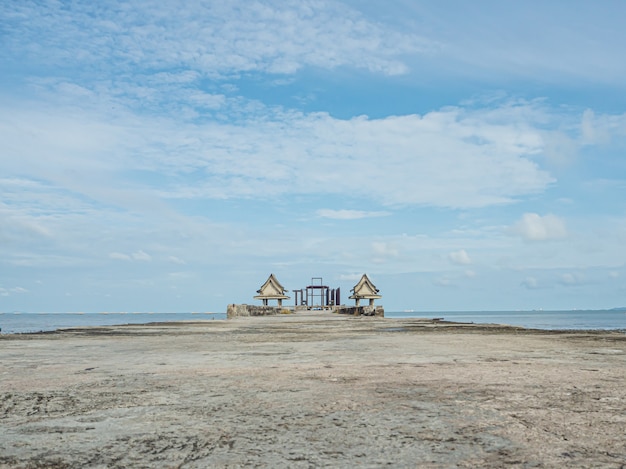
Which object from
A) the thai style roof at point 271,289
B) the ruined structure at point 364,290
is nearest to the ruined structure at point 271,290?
the thai style roof at point 271,289

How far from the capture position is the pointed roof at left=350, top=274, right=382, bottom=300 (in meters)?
56.7

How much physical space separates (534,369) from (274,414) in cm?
303

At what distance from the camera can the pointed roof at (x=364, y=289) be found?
56688 millimetres

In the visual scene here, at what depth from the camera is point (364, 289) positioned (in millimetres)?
58281

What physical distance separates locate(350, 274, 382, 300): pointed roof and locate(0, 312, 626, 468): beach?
5128cm

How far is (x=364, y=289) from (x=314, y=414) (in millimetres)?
55634

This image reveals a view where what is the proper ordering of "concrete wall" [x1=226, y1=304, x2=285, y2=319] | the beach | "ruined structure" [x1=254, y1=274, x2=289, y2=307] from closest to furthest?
the beach, "concrete wall" [x1=226, y1=304, x2=285, y2=319], "ruined structure" [x1=254, y1=274, x2=289, y2=307]

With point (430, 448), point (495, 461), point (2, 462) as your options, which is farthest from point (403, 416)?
point (2, 462)

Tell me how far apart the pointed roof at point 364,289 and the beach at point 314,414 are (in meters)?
51.3

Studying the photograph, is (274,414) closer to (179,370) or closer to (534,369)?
(179,370)

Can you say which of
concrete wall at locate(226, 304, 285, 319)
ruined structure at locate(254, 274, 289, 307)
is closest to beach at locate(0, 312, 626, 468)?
concrete wall at locate(226, 304, 285, 319)

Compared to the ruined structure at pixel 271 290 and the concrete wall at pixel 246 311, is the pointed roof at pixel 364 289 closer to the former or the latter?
the ruined structure at pixel 271 290

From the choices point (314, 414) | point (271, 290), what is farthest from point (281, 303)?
point (314, 414)

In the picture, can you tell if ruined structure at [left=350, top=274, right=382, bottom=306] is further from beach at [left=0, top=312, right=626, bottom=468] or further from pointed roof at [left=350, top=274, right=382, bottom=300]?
beach at [left=0, top=312, right=626, bottom=468]
